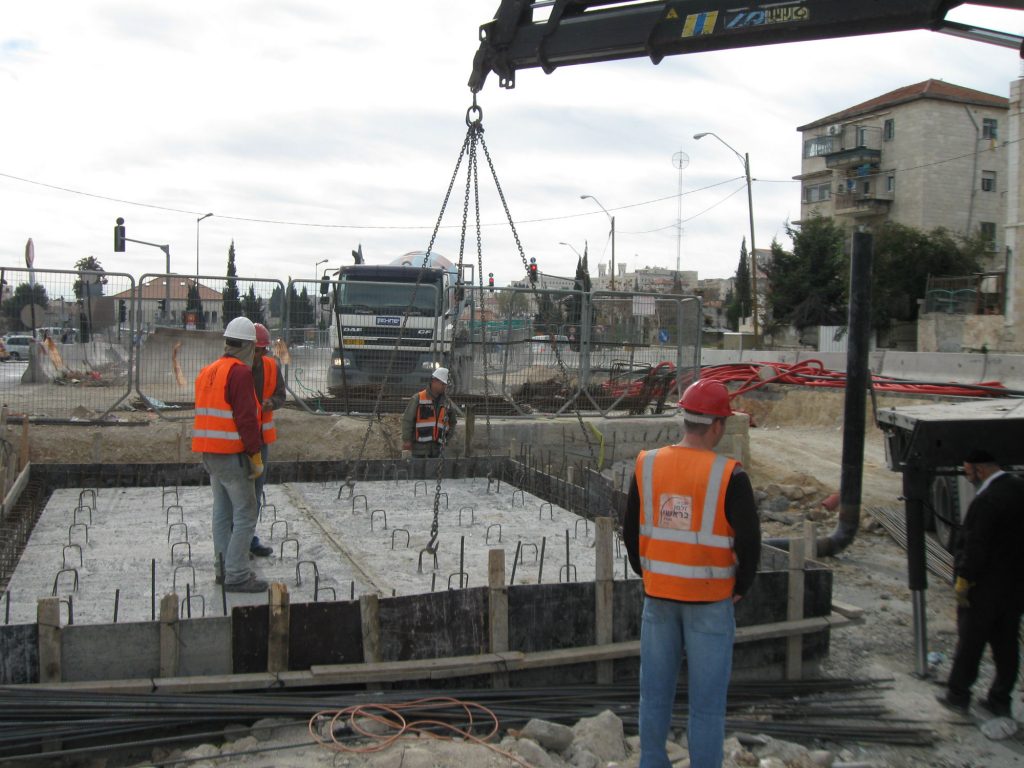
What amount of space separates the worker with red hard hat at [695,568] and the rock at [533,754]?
0.56 m

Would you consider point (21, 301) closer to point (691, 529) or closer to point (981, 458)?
point (691, 529)

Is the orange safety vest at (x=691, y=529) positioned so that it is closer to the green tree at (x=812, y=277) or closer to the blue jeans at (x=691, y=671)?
the blue jeans at (x=691, y=671)

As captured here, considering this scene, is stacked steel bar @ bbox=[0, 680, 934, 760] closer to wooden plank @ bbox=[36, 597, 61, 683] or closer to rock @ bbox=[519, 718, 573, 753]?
wooden plank @ bbox=[36, 597, 61, 683]

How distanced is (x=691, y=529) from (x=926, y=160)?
170 feet

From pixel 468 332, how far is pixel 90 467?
583 centimetres

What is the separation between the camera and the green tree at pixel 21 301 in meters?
12.6

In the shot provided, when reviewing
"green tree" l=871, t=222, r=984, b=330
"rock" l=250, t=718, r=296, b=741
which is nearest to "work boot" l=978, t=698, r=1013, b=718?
"rock" l=250, t=718, r=296, b=741

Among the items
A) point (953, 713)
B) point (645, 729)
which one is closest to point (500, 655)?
point (645, 729)

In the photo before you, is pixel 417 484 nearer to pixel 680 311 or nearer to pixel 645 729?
pixel 680 311

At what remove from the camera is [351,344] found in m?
13.6

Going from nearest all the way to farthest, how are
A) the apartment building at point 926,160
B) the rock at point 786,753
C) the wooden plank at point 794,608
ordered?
1. the rock at point 786,753
2. the wooden plank at point 794,608
3. the apartment building at point 926,160

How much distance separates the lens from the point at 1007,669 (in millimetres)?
5625

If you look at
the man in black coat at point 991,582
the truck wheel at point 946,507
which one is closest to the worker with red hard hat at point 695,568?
the man in black coat at point 991,582

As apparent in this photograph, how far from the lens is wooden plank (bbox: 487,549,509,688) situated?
5.29 meters
